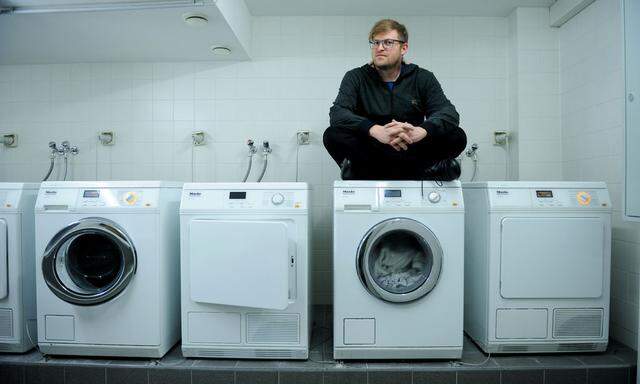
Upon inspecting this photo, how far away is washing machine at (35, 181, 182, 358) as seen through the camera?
1.99 metres

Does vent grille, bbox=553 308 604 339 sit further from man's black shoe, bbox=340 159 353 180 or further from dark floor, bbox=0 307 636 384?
man's black shoe, bbox=340 159 353 180

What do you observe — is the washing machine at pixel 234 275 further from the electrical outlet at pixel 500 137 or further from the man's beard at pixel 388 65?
the electrical outlet at pixel 500 137

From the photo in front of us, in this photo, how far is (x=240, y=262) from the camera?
192cm

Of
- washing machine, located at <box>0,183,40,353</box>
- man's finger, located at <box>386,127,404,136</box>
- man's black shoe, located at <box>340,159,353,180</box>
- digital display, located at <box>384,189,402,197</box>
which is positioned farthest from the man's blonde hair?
washing machine, located at <box>0,183,40,353</box>

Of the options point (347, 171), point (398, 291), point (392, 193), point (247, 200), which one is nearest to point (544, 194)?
point (392, 193)

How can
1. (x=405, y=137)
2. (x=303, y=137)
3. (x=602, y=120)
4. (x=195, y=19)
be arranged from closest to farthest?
(x=405, y=137) < (x=195, y=19) < (x=602, y=120) < (x=303, y=137)

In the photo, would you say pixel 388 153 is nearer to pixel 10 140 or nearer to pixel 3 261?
pixel 3 261

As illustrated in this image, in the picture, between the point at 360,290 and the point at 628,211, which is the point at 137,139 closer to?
the point at 360,290

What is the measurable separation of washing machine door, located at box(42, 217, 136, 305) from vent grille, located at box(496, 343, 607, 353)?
81.8 inches

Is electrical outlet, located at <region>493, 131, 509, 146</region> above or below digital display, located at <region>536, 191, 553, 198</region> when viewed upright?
above

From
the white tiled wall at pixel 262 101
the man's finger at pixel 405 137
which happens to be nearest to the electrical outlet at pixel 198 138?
the white tiled wall at pixel 262 101

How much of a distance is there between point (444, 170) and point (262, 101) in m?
1.68

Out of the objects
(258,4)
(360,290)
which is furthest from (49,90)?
(360,290)

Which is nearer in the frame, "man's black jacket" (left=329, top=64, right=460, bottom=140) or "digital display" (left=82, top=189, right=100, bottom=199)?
"digital display" (left=82, top=189, right=100, bottom=199)
